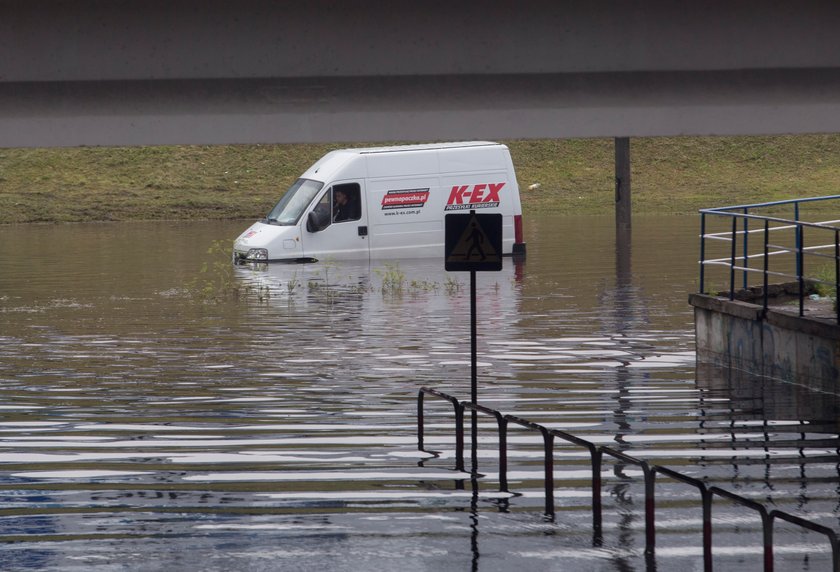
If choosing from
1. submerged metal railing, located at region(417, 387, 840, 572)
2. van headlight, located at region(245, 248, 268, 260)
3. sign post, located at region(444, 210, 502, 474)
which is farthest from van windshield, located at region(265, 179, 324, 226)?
sign post, located at region(444, 210, 502, 474)

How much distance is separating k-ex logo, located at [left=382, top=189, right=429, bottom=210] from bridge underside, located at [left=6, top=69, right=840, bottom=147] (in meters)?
21.8

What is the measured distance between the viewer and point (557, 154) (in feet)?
215

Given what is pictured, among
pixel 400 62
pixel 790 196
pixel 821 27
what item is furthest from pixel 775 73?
pixel 790 196

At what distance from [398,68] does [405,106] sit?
0.92 feet

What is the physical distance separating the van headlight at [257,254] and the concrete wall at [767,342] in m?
14.4

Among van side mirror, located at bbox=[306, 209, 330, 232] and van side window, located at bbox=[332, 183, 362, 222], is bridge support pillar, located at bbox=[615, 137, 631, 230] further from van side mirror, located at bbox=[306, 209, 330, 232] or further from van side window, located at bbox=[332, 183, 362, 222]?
van side mirror, located at bbox=[306, 209, 330, 232]

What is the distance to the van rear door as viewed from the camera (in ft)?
103

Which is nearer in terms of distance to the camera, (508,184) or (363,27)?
(363,27)

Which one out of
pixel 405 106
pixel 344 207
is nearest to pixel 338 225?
pixel 344 207

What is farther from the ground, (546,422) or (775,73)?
(775,73)

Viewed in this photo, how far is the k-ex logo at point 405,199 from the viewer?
31906mm

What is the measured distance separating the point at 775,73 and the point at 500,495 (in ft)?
11.1

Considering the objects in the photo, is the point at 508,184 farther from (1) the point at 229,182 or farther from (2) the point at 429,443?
(1) the point at 229,182

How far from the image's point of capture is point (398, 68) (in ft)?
32.1
